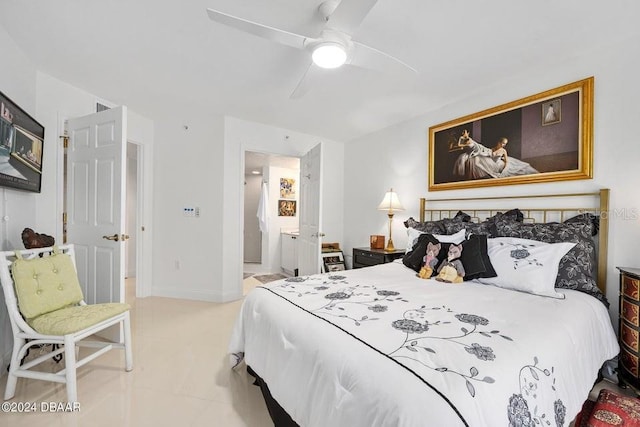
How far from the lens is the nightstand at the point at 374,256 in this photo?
3.42 m

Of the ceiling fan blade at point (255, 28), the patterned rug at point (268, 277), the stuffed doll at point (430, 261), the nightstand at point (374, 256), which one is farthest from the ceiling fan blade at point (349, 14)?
the patterned rug at point (268, 277)

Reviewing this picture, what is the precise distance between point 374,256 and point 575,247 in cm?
196

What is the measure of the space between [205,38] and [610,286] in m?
3.52

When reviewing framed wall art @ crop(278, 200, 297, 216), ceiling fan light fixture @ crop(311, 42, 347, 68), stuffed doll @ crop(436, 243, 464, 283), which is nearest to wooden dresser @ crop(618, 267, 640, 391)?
stuffed doll @ crop(436, 243, 464, 283)

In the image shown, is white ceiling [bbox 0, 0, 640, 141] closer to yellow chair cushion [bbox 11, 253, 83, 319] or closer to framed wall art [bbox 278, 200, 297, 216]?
yellow chair cushion [bbox 11, 253, 83, 319]

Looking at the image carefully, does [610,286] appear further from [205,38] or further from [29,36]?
[29,36]

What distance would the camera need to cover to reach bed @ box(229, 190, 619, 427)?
34.6 inches

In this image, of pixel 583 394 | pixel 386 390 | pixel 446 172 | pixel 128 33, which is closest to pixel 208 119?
pixel 128 33

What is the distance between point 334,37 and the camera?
1.64m

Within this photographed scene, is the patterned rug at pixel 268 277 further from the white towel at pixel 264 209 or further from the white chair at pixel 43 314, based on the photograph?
the white chair at pixel 43 314

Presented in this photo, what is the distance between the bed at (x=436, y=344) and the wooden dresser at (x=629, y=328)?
106 mm

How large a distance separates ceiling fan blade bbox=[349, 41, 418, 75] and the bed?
1460 millimetres

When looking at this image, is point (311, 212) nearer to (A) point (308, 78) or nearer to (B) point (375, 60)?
(A) point (308, 78)

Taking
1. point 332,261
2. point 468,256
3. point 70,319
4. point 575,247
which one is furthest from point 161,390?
point 575,247
